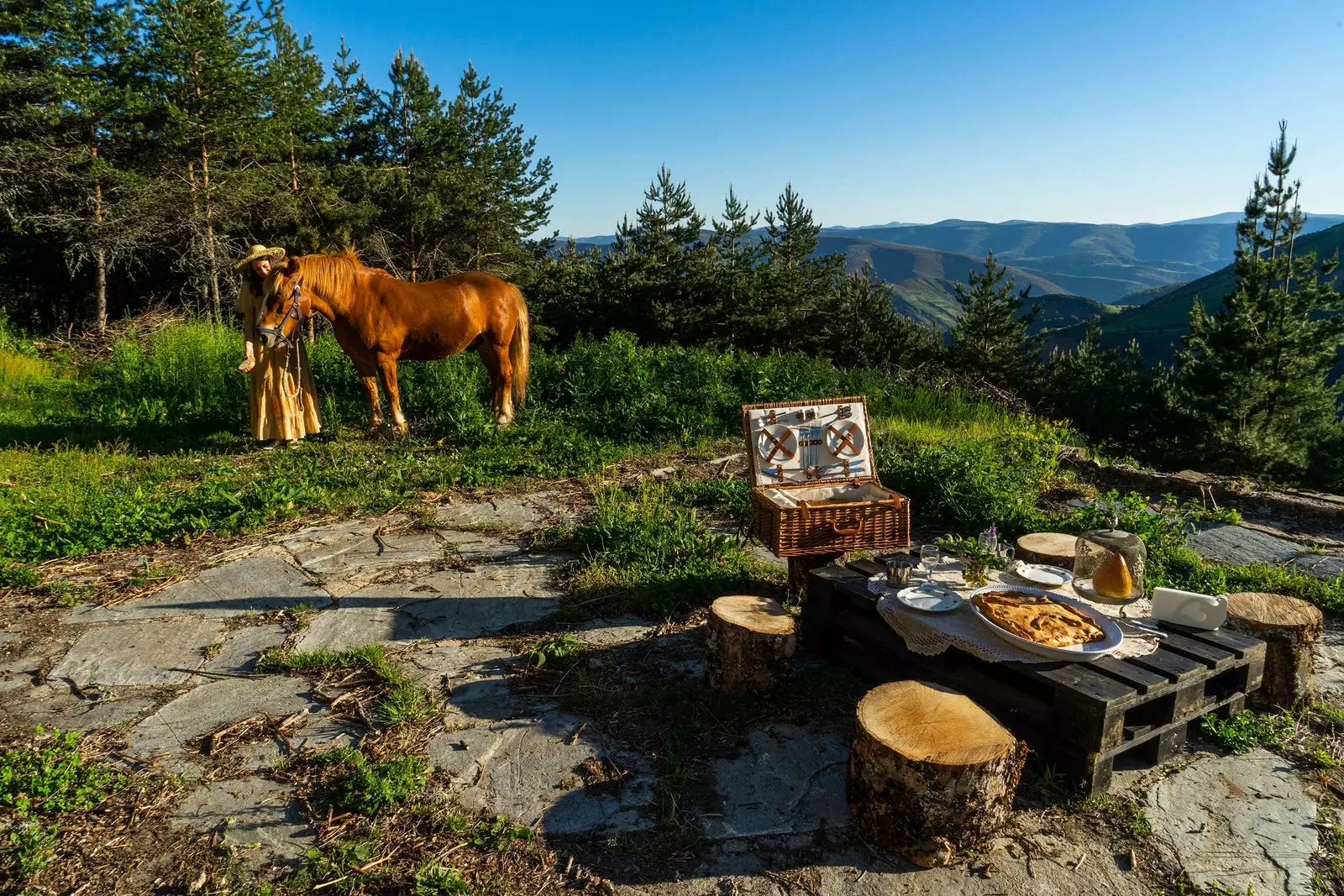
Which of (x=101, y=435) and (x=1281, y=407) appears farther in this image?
(x=1281, y=407)

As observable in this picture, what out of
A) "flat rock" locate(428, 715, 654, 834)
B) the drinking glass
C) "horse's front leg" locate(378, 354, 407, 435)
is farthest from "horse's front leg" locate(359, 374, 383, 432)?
the drinking glass

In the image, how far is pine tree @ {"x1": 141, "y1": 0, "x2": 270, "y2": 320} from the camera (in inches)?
645

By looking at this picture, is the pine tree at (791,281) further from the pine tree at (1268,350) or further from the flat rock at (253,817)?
the flat rock at (253,817)

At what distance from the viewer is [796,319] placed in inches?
1239

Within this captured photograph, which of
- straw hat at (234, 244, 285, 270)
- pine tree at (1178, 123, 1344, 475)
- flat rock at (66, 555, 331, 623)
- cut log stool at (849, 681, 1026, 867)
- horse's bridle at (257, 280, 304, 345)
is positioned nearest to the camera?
cut log stool at (849, 681, 1026, 867)

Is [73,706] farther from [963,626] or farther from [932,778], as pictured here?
[963,626]

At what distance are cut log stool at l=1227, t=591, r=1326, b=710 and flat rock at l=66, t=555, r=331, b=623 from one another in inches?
215

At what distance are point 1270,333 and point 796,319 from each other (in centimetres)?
1692

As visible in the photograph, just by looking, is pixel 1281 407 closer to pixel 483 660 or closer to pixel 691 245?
pixel 691 245

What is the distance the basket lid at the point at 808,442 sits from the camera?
5262 mm

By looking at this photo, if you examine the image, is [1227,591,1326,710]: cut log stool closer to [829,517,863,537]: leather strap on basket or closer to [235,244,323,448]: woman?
[829,517,863,537]: leather strap on basket

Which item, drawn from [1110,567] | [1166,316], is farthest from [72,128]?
[1166,316]

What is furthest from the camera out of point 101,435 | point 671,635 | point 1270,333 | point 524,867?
point 1270,333

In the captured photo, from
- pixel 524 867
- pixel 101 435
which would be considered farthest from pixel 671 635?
pixel 101 435
